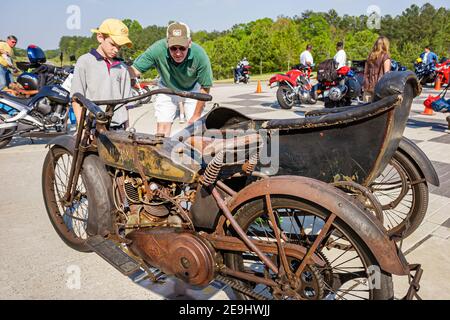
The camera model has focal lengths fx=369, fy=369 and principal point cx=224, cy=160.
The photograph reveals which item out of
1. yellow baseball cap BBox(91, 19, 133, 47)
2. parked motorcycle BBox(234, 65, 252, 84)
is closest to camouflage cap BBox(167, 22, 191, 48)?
yellow baseball cap BBox(91, 19, 133, 47)

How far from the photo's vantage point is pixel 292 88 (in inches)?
419

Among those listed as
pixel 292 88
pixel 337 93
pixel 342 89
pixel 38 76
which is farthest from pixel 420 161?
pixel 292 88

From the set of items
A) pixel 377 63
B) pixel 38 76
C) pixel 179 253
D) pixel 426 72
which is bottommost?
pixel 179 253

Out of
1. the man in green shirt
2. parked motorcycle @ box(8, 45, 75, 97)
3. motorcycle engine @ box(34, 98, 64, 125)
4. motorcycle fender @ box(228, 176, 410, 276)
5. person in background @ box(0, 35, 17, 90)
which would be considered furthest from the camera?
person in background @ box(0, 35, 17, 90)

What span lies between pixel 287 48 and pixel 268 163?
118 ft

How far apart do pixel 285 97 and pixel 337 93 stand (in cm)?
161

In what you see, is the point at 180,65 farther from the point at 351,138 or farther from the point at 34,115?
the point at 34,115

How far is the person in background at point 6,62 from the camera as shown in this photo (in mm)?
8423

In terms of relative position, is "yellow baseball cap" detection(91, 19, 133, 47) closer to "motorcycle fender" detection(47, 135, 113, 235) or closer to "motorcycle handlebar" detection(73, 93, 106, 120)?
"motorcycle handlebar" detection(73, 93, 106, 120)

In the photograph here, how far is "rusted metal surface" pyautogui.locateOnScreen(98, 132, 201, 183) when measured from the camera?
219 centimetres

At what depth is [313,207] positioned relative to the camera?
71.1 inches

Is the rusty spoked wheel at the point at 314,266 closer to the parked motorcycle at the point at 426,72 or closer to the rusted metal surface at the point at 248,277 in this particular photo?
the rusted metal surface at the point at 248,277

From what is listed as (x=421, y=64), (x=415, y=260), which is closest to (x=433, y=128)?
(x=415, y=260)

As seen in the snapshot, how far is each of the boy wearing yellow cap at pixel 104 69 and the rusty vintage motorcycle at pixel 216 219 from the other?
2.13 feet
